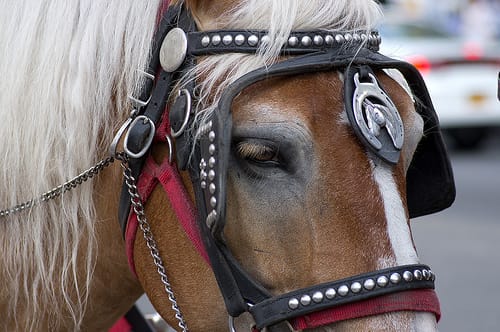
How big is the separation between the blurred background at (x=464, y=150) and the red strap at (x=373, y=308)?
722mm

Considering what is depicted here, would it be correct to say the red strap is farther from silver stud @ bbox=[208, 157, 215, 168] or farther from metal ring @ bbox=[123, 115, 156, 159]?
metal ring @ bbox=[123, 115, 156, 159]

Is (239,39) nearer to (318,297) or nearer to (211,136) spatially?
(211,136)

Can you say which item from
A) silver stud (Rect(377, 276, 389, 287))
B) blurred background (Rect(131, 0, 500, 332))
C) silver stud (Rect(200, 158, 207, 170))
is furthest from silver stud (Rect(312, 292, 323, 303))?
blurred background (Rect(131, 0, 500, 332))

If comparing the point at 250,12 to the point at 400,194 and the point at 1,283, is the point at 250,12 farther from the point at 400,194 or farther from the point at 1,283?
the point at 1,283

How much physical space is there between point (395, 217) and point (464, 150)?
1159 centimetres

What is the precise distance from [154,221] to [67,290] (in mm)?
355

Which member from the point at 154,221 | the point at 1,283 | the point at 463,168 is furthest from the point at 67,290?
the point at 463,168

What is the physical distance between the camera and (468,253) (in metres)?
7.67

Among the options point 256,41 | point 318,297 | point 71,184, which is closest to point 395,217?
point 318,297

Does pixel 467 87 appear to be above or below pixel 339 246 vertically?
above

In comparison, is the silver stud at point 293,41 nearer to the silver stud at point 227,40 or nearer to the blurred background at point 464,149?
the silver stud at point 227,40

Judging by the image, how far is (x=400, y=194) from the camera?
2088 millimetres

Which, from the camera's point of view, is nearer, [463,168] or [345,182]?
[345,182]

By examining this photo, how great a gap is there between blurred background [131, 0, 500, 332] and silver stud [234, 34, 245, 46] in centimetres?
50
